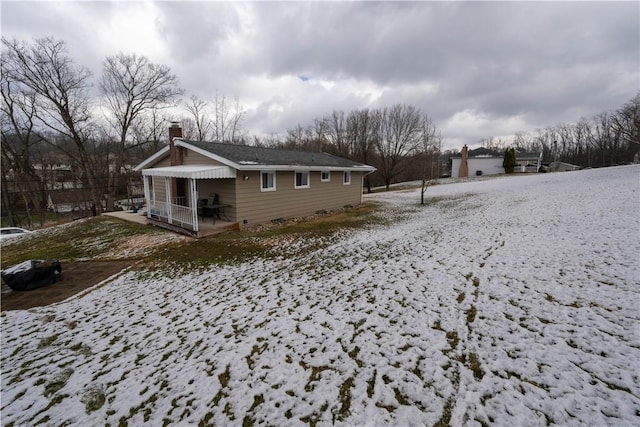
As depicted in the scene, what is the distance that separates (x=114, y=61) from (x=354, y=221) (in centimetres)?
2424

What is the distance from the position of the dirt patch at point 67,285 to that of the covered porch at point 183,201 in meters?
2.73

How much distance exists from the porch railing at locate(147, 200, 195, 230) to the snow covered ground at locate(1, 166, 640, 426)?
4229mm

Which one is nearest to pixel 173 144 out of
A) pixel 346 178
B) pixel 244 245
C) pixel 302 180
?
pixel 302 180

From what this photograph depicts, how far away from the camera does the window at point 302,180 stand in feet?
43.4

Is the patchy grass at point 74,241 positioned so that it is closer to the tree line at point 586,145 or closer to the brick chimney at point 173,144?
the brick chimney at point 173,144

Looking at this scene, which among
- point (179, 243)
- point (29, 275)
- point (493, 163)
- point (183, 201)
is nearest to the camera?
point (29, 275)

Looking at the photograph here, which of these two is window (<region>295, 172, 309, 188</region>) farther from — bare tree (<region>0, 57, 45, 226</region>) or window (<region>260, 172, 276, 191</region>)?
bare tree (<region>0, 57, 45, 226</region>)

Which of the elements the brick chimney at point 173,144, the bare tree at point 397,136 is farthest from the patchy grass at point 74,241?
the bare tree at point 397,136

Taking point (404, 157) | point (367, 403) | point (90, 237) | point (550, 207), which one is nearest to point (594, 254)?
point (367, 403)

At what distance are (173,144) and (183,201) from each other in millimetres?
2718

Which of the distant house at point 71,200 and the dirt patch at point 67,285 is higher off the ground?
the distant house at point 71,200

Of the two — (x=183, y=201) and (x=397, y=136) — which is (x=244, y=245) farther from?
(x=397, y=136)

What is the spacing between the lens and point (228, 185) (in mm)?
11031

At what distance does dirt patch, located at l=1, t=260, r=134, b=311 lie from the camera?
559 centimetres
